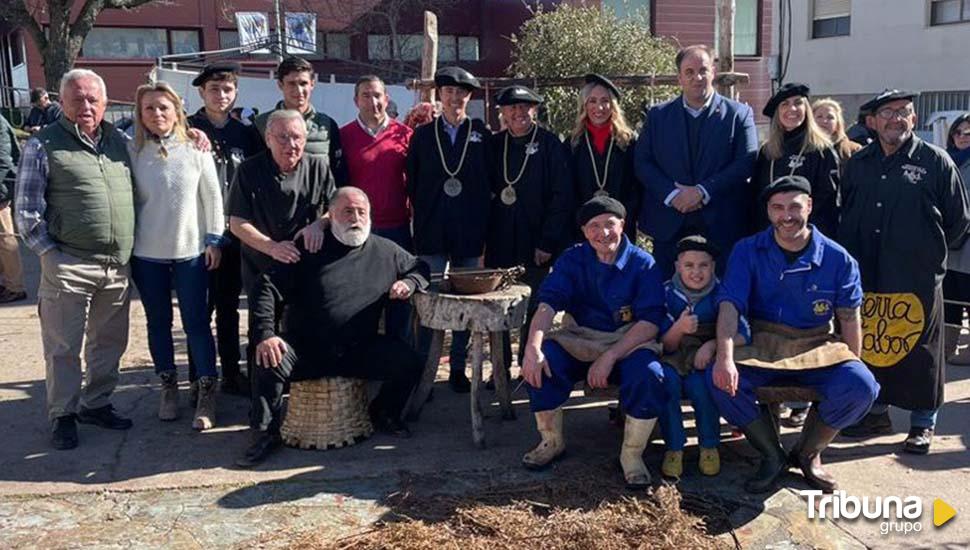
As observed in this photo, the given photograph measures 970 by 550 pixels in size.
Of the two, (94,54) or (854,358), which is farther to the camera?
(94,54)

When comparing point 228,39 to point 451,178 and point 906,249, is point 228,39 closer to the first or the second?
point 451,178

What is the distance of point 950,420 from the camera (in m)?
5.39

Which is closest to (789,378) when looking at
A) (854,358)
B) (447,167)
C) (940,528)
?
(854,358)

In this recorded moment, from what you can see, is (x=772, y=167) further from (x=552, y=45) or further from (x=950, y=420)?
(x=552, y=45)

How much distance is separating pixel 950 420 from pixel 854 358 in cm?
154

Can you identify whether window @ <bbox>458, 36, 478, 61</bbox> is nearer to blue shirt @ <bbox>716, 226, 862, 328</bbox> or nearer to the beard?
the beard

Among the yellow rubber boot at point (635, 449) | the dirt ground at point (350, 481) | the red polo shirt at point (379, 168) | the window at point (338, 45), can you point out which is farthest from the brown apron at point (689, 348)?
the window at point (338, 45)

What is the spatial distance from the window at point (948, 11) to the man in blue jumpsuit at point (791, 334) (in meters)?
16.9

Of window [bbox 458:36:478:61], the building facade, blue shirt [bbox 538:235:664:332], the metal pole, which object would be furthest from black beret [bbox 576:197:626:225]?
window [bbox 458:36:478:61]

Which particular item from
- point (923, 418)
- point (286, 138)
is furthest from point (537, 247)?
point (923, 418)

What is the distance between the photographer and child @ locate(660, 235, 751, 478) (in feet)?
14.8

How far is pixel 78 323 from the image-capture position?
5.00 m

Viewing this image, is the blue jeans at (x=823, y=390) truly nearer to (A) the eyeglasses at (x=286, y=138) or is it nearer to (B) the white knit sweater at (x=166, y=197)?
(A) the eyeglasses at (x=286, y=138)

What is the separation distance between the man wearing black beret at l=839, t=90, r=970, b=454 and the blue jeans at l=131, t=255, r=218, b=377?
3.82m
